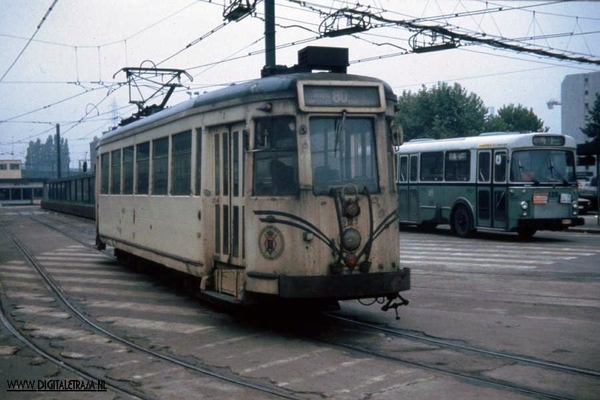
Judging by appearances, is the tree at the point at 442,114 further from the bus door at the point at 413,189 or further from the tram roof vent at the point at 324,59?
the tram roof vent at the point at 324,59

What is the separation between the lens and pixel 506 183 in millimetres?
21234

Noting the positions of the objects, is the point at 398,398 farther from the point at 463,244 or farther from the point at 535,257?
the point at 463,244

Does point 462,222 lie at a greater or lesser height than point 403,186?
lesser

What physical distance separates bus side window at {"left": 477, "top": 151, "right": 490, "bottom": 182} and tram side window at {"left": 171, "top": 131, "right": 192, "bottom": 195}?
1277 centimetres

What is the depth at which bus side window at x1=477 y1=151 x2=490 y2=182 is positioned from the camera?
22.0 metres

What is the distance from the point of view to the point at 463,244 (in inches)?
824

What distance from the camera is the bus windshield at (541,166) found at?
69.2 ft

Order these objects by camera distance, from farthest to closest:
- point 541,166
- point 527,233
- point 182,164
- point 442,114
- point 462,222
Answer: point 442,114 → point 462,222 → point 527,233 → point 541,166 → point 182,164

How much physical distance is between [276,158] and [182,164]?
9.78 ft

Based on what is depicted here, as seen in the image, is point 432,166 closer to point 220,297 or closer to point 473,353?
point 220,297

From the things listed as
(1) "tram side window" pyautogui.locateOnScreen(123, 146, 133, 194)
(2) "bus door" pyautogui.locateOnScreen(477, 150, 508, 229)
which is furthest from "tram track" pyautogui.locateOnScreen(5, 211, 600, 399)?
(2) "bus door" pyautogui.locateOnScreen(477, 150, 508, 229)

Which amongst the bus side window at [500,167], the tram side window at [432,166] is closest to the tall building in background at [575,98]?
the tram side window at [432,166]

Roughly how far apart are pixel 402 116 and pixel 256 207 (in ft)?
196

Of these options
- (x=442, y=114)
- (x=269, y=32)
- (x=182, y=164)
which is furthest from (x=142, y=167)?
(x=442, y=114)
